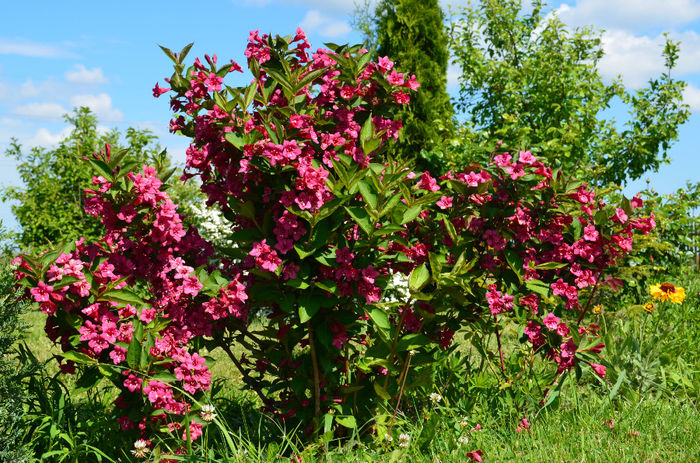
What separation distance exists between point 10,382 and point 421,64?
5605mm

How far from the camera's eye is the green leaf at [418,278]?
2.78m

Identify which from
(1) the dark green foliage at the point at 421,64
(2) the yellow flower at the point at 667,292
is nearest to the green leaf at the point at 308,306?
(2) the yellow flower at the point at 667,292

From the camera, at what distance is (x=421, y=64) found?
282 inches

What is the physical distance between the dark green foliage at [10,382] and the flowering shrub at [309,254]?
0.25 metres

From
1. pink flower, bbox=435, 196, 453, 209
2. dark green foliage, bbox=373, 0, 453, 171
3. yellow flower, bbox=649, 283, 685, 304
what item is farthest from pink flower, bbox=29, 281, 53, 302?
dark green foliage, bbox=373, 0, 453, 171

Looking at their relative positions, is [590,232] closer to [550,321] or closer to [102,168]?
[550,321]

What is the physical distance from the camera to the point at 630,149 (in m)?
7.78

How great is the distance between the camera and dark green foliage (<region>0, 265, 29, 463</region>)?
279cm

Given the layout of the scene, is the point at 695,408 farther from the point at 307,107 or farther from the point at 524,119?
the point at 524,119

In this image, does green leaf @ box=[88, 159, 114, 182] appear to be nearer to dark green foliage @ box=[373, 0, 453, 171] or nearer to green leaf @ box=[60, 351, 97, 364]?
green leaf @ box=[60, 351, 97, 364]

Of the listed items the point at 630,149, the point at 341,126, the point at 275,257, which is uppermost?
the point at 630,149

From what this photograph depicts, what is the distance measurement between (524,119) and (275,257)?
592 centimetres

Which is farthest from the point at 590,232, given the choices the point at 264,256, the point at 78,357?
the point at 78,357

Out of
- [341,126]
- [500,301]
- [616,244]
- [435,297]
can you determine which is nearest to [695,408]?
[616,244]
